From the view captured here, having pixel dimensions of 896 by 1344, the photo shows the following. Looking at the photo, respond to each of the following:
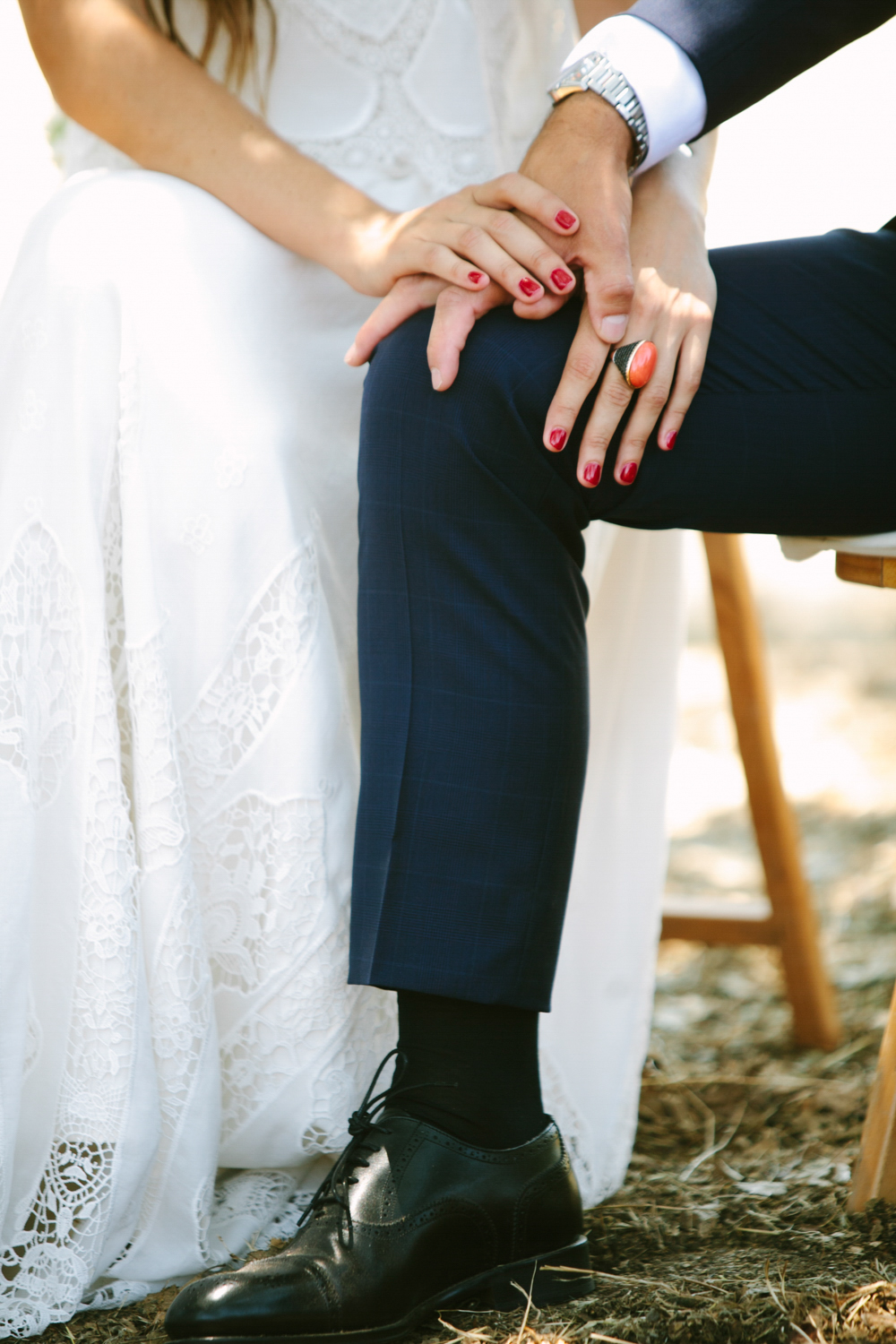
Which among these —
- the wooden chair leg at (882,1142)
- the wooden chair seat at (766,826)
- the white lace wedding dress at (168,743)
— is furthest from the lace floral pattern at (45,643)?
the wooden chair seat at (766,826)

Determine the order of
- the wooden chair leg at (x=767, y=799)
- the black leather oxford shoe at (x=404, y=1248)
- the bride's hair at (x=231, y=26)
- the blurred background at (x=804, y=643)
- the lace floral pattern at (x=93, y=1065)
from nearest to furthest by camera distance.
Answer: the black leather oxford shoe at (x=404, y=1248) → the lace floral pattern at (x=93, y=1065) → the bride's hair at (x=231, y=26) → the wooden chair leg at (x=767, y=799) → the blurred background at (x=804, y=643)

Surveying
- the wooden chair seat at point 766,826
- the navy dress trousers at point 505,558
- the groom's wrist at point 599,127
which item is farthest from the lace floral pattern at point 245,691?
the wooden chair seat at point 766,826

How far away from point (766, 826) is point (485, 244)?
90cm

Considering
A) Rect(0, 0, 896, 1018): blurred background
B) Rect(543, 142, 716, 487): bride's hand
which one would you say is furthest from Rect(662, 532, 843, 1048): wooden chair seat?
Rect(543, 142, 716, 487): bride's hand

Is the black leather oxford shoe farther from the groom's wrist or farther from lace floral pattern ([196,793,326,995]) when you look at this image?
the groom's wrist

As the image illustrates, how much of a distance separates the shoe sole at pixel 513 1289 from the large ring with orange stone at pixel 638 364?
615 mm

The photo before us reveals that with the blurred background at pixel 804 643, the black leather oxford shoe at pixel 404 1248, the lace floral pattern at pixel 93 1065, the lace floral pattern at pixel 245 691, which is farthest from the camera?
the blurred background at pixel 804 643

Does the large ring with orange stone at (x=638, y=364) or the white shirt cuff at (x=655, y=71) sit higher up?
the white shirt cuff at (x=655, y=71)

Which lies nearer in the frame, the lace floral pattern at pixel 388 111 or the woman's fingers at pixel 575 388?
the woman's fingers at pixel 575 388

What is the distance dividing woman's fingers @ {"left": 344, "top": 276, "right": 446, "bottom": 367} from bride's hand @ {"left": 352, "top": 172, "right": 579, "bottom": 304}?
0.03 ft

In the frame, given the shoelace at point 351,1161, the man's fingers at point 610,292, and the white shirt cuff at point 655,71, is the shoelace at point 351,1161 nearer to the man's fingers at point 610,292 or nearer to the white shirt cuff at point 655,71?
the man's fingers at point 610,292

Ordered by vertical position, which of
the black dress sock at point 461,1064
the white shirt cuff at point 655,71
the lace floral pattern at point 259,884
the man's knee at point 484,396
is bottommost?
the black dress sock at point 461,1064

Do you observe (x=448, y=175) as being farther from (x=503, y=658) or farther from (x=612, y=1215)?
(x=612, y=1215)

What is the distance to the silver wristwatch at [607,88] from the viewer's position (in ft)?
2.73
